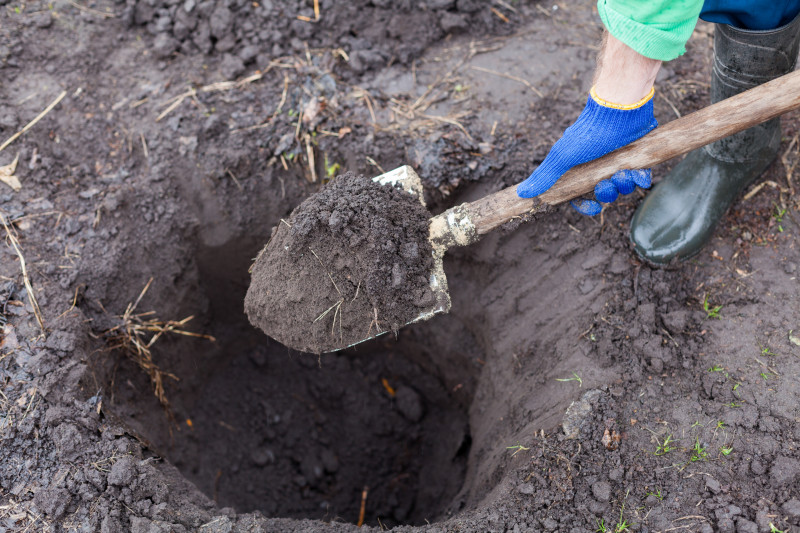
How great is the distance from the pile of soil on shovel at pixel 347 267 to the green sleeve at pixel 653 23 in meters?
1.04

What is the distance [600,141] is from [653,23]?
1.59 feet

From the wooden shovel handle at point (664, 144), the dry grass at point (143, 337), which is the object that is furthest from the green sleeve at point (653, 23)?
the dry grass at point (143, 337)

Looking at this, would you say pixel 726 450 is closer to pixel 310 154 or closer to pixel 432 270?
pixel 432 270

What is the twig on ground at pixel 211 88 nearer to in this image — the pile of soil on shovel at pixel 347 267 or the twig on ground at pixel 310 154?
the twig on ground at pixel 310 154

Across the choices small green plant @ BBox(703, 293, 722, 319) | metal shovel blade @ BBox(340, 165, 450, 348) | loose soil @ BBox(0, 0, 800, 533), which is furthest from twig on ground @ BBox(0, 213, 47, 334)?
small green plant @ BBox(703, 293, 722, 319)

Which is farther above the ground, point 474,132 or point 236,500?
point 474,132

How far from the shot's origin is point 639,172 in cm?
206

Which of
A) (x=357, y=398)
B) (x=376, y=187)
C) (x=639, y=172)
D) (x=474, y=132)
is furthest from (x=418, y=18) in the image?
(x=357, y=398)

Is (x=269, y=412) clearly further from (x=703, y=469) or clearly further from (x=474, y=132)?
(x=703, y=469)

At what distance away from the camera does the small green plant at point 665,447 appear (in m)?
2.12

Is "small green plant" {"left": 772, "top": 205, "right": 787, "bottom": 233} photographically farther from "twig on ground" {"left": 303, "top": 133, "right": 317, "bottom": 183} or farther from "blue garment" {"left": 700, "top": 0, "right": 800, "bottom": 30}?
"twig on ground" {"left": 303, "top": 133, "right": 317, "bottom": 183}

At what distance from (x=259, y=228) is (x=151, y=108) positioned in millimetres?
920

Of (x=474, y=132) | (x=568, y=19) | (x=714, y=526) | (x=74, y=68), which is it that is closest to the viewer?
(x=714, y=526)

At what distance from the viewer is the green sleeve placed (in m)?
1.58
